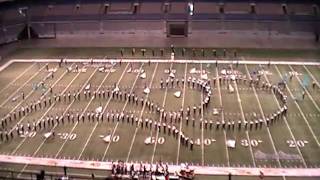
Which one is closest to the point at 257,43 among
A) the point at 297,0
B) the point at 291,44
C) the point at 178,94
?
the point at 291,44

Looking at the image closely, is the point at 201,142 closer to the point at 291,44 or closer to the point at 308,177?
the point at 308,177

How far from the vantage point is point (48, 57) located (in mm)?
26031

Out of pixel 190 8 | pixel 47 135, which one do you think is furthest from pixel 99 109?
pixel 190 8

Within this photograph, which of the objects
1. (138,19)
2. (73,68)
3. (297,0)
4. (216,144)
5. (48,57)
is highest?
(297,0)

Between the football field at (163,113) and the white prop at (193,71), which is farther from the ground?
the white prop at (193,71)

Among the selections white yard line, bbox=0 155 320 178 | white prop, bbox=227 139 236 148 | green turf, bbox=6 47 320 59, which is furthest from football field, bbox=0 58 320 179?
green turf, bbox=6 47 320 59

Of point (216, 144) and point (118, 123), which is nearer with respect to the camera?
point (216, 144)

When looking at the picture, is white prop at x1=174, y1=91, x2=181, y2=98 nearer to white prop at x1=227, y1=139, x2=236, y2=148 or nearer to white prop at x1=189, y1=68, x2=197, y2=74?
white prop at x1=189, y1=68, x2=197, y2=74

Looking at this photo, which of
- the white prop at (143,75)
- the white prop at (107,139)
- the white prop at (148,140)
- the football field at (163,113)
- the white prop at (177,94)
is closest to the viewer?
the football field at (163,113)

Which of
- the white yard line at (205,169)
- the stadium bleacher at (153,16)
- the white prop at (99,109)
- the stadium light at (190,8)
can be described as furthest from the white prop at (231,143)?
the stadium light at (190,8)

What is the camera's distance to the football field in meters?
15.4

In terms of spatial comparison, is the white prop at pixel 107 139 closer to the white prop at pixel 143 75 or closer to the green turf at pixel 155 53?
the white prop at pixel 143 75

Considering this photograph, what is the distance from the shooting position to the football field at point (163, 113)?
50.5ft

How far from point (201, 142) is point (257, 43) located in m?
14.1
